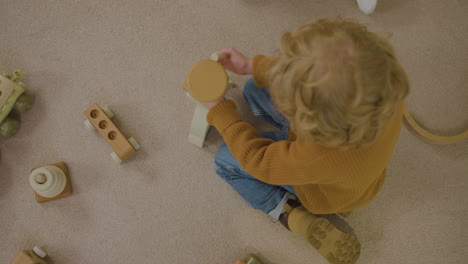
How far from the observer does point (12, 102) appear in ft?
2.69

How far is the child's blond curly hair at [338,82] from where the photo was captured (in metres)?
0.42

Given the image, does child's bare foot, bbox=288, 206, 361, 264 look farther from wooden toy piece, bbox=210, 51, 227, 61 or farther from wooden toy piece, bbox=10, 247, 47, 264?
wooden toy piece, bbox=10, 247, 47, 264

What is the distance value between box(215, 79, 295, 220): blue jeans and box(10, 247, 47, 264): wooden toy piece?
1.54 ft

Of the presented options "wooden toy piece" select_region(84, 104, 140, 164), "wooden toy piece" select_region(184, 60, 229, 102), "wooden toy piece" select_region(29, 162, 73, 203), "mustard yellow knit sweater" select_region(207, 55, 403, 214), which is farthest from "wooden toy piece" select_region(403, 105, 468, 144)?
"wooden toy piece" select_region(29, 162, 73, 203)

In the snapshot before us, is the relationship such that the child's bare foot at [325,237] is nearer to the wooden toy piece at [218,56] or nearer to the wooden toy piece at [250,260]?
the wooden toy piece at [250,260]

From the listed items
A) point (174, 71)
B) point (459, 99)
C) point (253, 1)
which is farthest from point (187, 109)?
point (459, 99)

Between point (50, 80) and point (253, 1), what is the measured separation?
560 mm

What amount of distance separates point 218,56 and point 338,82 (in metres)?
0.34

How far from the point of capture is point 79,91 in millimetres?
879

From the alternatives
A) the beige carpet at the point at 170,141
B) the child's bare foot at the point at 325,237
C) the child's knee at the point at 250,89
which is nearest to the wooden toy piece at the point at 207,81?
the child's knee at the point at 250,89

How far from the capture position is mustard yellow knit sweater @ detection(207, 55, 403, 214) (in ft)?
1.72

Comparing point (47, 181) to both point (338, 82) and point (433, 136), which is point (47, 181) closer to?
point (338, 82)

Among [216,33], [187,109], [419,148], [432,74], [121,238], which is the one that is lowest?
[419,148]

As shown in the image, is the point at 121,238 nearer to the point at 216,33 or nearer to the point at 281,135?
the point at 281,135
